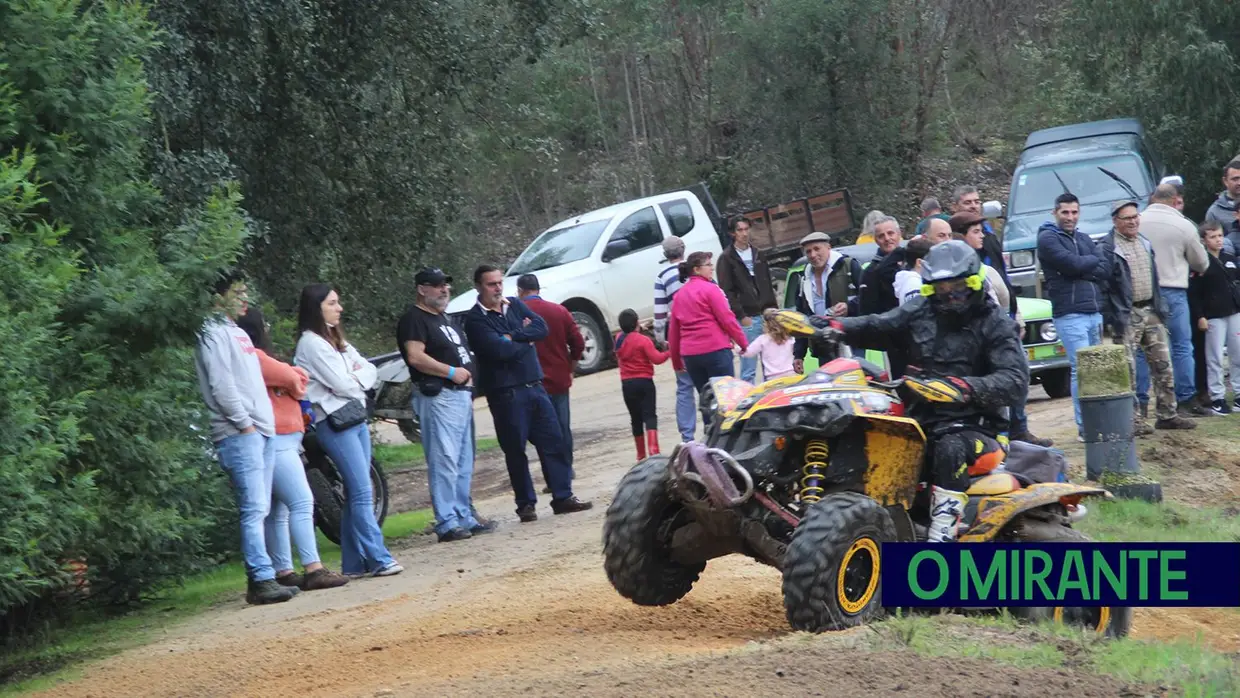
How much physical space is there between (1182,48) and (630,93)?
12565 millimetres

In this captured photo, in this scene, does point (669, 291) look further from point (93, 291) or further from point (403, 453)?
point (93, 291)

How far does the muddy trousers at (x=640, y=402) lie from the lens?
46.2ft

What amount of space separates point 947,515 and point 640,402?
6794 mm

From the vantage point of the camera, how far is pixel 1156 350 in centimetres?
1366

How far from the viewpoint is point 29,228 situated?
352 inches

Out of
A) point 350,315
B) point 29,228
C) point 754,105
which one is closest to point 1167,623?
point 29,228

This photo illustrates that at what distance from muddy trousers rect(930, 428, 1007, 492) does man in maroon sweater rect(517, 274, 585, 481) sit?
5.95 metres

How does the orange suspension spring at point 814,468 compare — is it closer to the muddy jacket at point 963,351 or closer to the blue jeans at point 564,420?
the muddy jacket at point 963,351

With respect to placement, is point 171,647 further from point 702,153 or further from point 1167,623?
point 702,153

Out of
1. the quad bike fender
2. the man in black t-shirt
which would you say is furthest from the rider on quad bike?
the man in black t-shirt

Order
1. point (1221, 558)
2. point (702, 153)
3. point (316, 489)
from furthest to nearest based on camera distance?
point (702, 153) < point (316, 489) < point (1221, 558)

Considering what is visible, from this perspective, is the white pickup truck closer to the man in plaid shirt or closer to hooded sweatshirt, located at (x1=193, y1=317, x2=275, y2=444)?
the man in plaid shirt

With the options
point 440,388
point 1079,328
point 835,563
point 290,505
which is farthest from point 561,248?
point 835,563

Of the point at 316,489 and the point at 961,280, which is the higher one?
the point at 961,280
